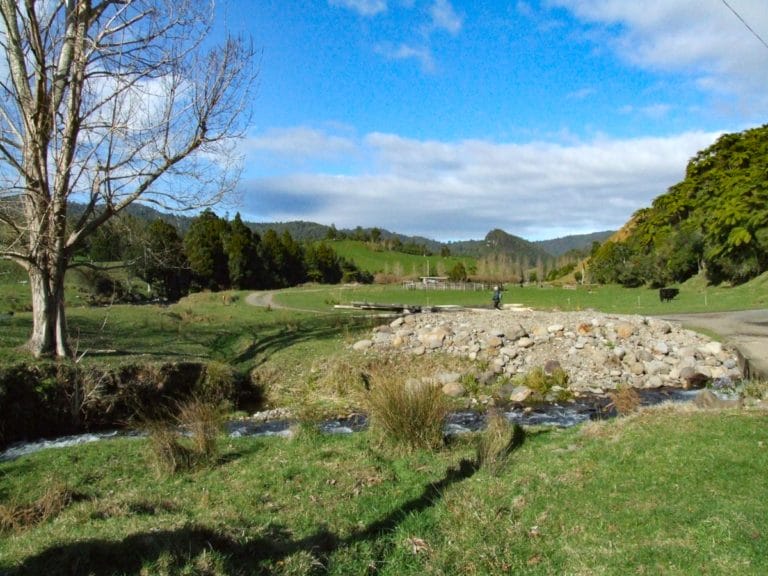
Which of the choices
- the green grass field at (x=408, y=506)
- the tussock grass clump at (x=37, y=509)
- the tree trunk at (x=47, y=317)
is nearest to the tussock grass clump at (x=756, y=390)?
the green grass field at (x=408, y=506)

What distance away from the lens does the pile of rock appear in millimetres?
15727

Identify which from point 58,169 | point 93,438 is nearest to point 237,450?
point 93,438

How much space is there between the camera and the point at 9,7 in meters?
11.2

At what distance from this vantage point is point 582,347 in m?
17.5

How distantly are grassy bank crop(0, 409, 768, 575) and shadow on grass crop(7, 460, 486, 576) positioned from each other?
0.01 meters

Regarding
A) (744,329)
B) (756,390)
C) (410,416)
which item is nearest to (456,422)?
(410,416)

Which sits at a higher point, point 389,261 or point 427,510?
point 389,261

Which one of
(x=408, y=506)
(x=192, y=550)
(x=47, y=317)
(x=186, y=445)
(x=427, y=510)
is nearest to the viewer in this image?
(x=192, y=550)

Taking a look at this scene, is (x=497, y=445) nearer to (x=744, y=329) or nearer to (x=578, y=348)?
(x=578, y=348)

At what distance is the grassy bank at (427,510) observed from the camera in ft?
13.0

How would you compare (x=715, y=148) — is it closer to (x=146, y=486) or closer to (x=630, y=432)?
(x=630, y=432)

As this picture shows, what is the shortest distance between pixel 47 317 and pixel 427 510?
10280mm

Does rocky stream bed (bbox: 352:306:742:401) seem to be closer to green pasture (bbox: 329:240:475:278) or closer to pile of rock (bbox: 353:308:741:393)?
pile of rock (bbox: 353:308:741:393)

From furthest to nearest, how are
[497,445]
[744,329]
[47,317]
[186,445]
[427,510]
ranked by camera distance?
[744,329] → [47,317] → [186,445] → [497,445] → [427,510]
